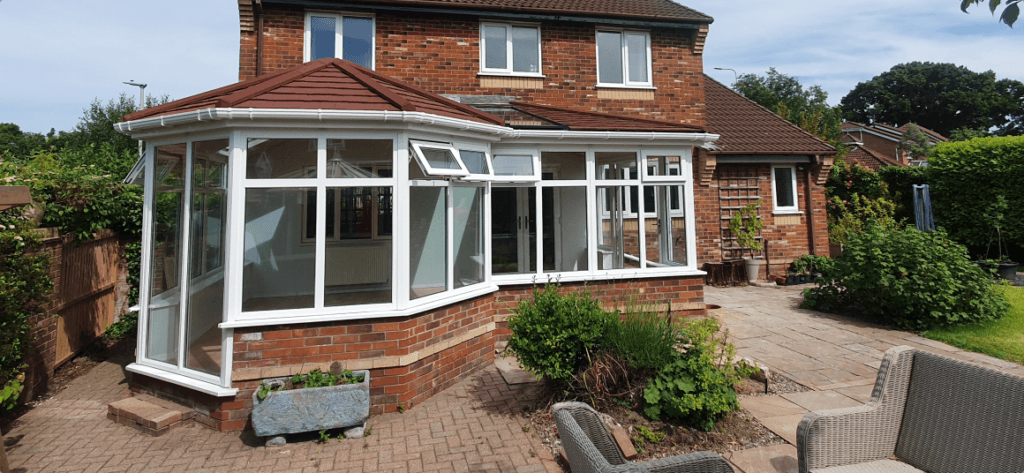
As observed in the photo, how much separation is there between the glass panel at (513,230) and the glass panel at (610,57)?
3727 millimetres

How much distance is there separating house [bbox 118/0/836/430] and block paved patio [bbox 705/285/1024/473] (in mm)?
1245

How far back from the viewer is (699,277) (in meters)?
7.47

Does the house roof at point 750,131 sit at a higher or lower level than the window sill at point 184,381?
higher

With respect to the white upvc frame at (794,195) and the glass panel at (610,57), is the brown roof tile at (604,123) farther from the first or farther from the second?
the white upvc frame at (794,195)

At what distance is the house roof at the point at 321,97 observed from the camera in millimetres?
4750

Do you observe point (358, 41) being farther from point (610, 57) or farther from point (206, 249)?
point (206, 249)

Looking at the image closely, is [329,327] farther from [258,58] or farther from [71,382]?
[258,58]

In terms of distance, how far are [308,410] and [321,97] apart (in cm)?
307

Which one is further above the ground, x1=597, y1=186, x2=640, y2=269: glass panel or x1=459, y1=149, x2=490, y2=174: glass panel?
x1=459, y1=149, x2=490, y2=174: glass panel

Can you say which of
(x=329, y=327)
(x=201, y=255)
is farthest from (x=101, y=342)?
(x=329, y=327)

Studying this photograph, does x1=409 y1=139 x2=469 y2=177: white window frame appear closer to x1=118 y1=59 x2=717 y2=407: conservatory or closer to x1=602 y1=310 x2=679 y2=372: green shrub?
x1=118 y1=59 x2=717 y2=407: conservatory

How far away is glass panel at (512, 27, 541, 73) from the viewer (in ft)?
33.4

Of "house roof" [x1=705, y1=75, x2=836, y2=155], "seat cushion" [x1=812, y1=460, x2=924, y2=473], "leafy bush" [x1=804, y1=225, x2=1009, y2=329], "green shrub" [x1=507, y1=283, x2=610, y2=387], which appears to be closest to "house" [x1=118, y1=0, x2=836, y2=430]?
"green shrub" [x1=507, y1=283, x2=610, y2=387]

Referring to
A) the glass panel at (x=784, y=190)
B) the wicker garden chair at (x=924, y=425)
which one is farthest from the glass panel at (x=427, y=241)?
the glass panel at (x=784, y=190)
